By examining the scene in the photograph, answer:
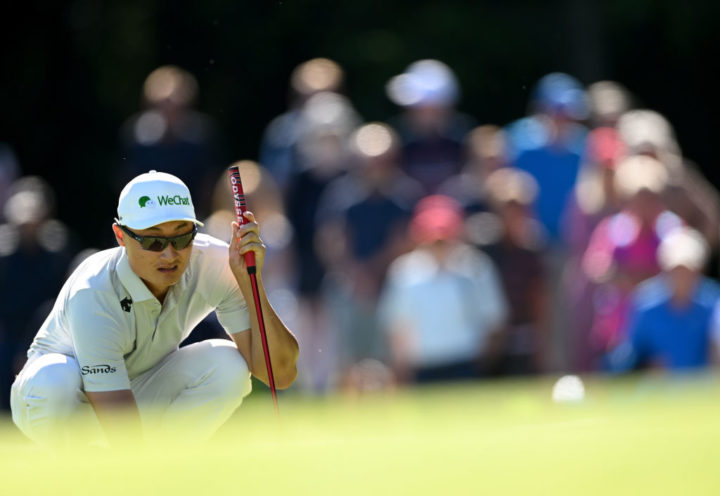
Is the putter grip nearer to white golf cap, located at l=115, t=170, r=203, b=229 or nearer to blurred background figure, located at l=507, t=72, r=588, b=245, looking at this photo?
white golf cap, located at l=115, t=170, r=203, b=229

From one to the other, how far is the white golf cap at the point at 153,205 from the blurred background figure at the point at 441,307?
5705mm

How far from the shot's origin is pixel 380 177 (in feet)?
39.4

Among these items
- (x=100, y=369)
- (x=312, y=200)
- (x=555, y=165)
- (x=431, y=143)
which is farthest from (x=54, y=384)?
(x=555, y=165)

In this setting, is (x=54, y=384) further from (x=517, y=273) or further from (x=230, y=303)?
(x=517, y=273)

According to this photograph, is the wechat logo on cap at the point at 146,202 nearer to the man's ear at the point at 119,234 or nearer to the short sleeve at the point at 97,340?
the man's ear at the point at 119,234

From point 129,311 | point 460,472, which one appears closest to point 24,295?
point 129,311

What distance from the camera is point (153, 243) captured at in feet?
18.7

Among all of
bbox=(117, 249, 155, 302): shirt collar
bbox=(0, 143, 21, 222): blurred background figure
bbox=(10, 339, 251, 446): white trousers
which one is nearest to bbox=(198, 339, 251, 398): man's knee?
bbox=(10, 339, 251, 446): white trousers

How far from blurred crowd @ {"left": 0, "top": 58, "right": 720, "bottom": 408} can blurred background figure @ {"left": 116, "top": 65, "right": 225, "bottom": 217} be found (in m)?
0.02

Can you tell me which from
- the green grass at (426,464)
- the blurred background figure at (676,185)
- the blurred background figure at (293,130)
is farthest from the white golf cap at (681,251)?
the green grass at (426,464)

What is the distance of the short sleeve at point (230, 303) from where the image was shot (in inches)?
241

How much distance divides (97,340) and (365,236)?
629 cm

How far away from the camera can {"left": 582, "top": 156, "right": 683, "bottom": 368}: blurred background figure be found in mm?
11289

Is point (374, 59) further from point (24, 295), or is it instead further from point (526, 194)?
point (24, 295)
